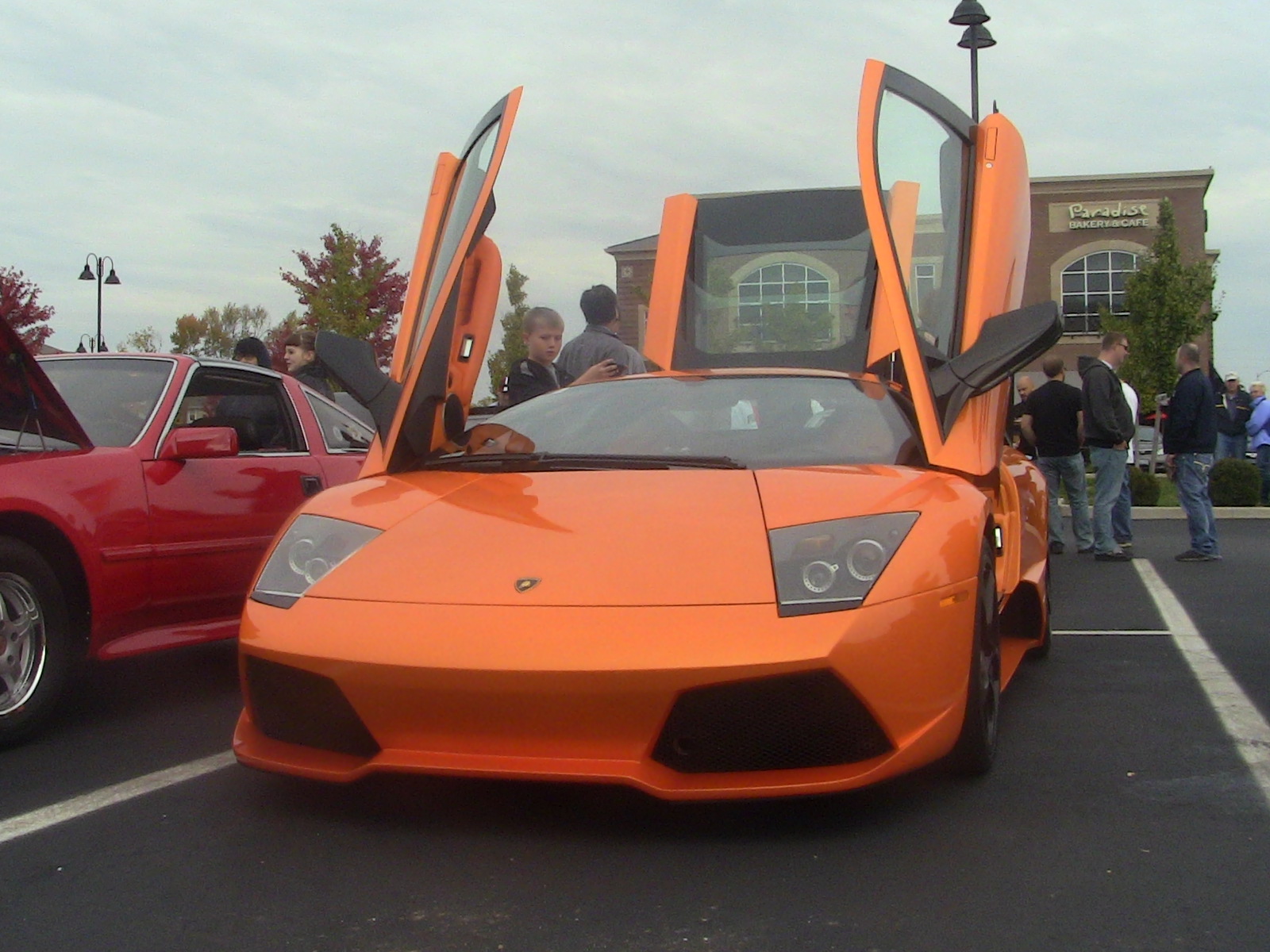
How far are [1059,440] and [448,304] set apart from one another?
783cm

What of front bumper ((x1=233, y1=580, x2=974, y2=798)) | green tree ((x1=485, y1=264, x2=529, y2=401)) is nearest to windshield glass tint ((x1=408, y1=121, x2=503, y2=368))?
front bumper ((x1=233, y1=580, x2=974, y2=798))

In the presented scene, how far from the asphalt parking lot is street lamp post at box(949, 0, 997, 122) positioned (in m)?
13.4

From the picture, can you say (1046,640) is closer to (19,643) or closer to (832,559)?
(832,559)

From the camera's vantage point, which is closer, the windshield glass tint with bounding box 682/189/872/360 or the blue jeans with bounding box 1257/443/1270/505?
the windshield glass tint with bounding box 682/189/872/360

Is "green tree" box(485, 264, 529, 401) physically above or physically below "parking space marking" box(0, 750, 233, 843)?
above

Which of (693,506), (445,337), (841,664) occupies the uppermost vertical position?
(445,337)

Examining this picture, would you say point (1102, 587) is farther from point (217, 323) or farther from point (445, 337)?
point (217, 323)

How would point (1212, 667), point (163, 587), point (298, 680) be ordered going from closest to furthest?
point (298, 680) < point (163, 587) < point (1212, 667)

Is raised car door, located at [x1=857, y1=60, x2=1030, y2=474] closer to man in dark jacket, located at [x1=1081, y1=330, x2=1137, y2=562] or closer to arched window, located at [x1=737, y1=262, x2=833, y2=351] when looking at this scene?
arched window, located at [x1=737, y1=262, x2=833, y2=351]

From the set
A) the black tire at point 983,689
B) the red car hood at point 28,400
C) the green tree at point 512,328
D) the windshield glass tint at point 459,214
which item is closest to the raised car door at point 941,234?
the black tire at point 983,689

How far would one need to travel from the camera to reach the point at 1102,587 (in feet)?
29.7

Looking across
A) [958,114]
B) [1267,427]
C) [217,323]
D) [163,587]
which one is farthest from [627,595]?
[217,323]

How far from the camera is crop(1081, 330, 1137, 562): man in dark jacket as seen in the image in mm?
10758

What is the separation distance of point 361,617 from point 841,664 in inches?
44.6
